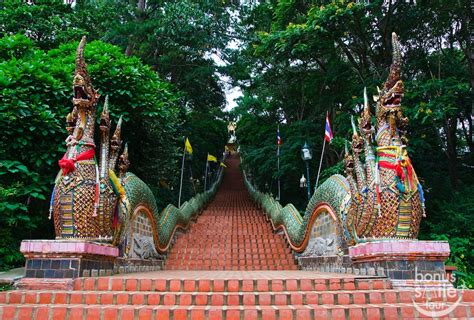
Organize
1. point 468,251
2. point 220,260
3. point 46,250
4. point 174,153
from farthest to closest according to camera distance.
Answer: point 174,153 < point 220,260 < point 468,251 < point 46,250

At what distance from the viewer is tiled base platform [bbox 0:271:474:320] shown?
3.84 meters

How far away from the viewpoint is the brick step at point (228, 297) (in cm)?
420

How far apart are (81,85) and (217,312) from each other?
156 inches

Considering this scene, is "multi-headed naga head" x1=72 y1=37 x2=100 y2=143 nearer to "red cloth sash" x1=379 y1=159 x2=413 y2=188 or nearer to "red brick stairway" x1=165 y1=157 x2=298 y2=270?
"red brick stairway" x1=165 y1=157 x2=298 y2=270

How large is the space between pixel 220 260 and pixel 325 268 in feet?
9.50

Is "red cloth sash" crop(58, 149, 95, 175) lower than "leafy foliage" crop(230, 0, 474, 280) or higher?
lower

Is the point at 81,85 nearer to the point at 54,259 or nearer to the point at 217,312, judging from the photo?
the point at 54,259

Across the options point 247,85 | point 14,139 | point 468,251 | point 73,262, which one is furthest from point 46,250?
point 247,85

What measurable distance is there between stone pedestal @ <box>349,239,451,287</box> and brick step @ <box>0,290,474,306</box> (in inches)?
9.0

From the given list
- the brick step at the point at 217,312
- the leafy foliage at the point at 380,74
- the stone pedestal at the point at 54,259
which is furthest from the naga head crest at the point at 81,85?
the leafy foliage at the point at 380,74

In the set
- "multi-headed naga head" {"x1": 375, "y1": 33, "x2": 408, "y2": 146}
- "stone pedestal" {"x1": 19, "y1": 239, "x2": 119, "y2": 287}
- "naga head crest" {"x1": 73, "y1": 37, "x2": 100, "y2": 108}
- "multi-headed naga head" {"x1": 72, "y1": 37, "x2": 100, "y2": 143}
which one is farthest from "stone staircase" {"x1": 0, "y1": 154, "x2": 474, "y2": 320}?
"naga head crest" {"x1": 73, "y1": 37, "x2": 100, "y2": 108}

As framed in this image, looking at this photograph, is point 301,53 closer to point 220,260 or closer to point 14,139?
point 220,260

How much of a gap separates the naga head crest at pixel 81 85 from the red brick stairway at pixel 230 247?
187 inches

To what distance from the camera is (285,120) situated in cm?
1852
